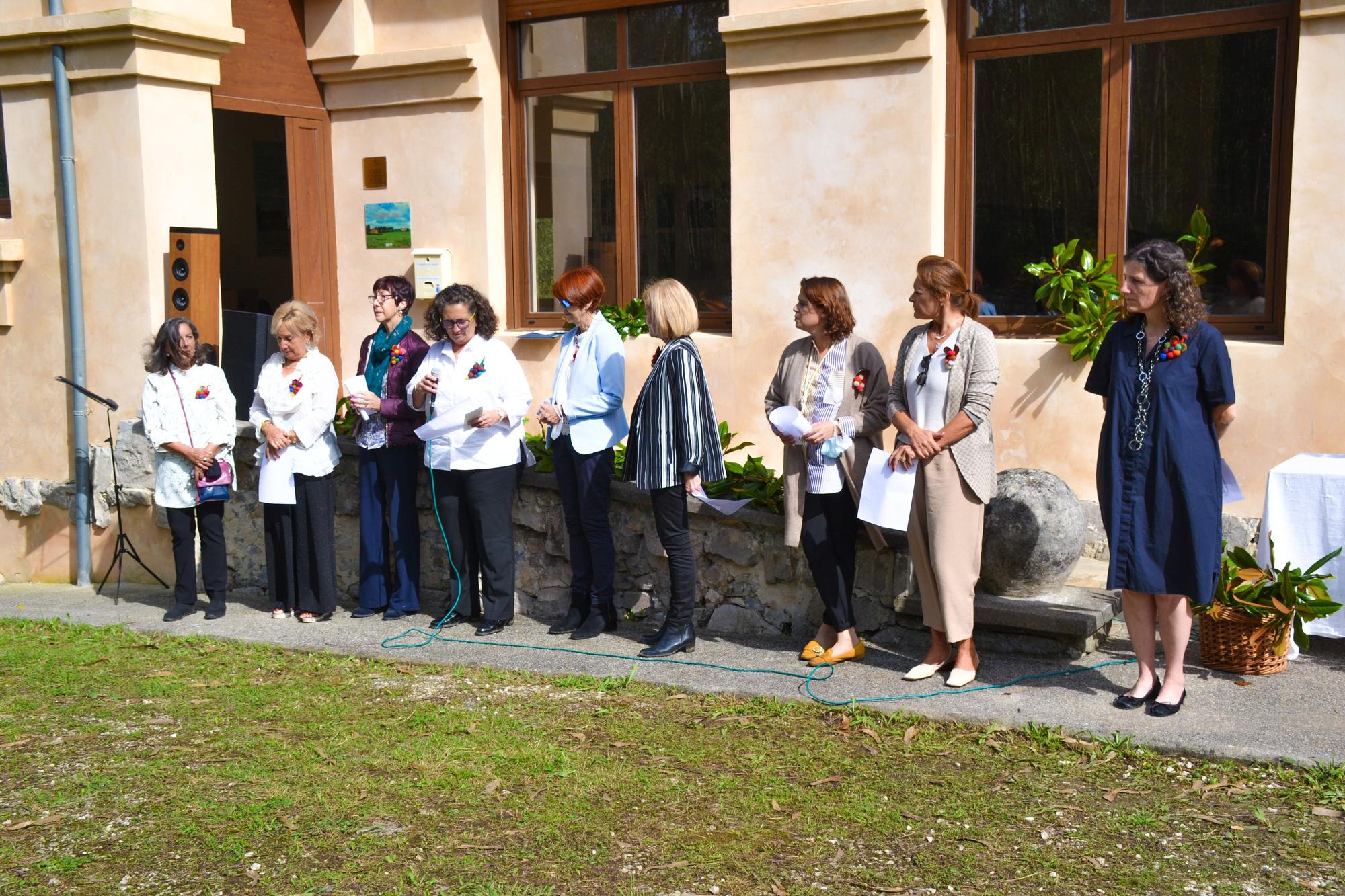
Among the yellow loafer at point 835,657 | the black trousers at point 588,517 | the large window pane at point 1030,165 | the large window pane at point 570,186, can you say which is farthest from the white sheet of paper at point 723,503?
the large window pane at point 570,186

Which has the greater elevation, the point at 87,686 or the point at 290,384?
the point at 290,384

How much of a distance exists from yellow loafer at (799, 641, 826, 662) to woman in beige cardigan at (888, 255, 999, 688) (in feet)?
1.87

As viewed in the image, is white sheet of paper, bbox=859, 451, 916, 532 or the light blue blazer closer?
white sheet of paper, bbox=859, 451, 916, 532

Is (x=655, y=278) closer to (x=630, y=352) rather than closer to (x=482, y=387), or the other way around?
(x=630, y=352)

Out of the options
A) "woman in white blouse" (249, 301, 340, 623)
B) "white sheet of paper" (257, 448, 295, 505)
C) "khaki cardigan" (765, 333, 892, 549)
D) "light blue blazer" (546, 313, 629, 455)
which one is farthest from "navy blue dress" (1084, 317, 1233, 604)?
"white sheet of paper" (257, 448, 295, 505)

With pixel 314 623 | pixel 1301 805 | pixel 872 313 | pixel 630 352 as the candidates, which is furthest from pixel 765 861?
pixel 630 352

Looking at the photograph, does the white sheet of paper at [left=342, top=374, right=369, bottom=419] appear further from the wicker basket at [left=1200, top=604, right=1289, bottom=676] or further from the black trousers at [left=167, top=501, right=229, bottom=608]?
the wicker basket at [left=1200, top=604, right=1289, bottom=676]

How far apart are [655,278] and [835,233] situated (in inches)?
65.1

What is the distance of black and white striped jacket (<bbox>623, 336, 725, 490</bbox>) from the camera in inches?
259

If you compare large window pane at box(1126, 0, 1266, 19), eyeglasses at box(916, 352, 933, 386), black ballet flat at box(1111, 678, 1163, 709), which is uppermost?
large window pane at box(1126, 0, 1266, 19)

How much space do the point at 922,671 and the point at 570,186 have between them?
207 inches

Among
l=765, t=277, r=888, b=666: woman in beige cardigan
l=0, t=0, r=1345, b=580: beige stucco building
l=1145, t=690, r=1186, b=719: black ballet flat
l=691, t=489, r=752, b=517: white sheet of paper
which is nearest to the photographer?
l=1145, t=690, r=1186, b=719: black ballet flat

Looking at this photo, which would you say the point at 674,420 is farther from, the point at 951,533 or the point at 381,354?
the point at 381,354

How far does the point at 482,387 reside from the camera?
727 centimetres
